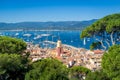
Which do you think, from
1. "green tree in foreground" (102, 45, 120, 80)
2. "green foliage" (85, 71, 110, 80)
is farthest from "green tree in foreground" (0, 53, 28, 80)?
"green tree in foreground" (102, 45, 120, 80)

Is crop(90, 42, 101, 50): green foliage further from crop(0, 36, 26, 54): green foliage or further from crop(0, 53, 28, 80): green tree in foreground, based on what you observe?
crop(0, 53, 28, 80): green tree in foreground


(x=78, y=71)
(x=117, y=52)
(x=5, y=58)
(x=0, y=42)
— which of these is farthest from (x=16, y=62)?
(x=117, y=52)

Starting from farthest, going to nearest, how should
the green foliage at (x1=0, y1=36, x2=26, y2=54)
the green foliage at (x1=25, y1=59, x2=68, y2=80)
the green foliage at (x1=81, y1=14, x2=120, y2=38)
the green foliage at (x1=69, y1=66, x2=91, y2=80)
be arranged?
the green foliage at (x1=81, y1=14, x2=120, y2=38)
the green foliage at (x1=0, y1=36, x2=26, y2=54)
the green foliage at (x1=69, y1=66, x2=91, y2=80)
the green foliage at (x1=25, y1=59, x2=68, y2=80)

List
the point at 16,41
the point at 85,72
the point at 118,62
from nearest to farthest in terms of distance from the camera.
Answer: the point at 118,62
the point at 85,72
the point at 16,41

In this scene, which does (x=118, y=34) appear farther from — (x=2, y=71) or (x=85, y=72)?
(x=2, y=71)

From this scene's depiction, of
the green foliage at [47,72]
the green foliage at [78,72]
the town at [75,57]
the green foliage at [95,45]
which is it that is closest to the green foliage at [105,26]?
the green foliage at [95,45]

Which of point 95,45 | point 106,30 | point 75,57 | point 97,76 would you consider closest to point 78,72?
point 97,76

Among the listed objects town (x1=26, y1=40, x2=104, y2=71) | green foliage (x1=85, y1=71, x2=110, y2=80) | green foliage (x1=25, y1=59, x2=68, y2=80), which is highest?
green foliage (x1=25, y1=59, x2=68, y2=80)
